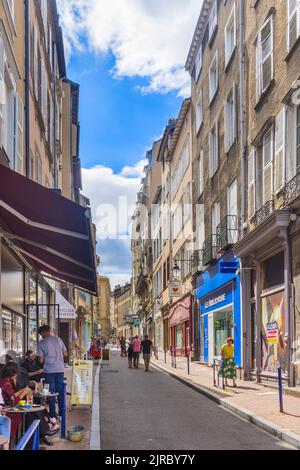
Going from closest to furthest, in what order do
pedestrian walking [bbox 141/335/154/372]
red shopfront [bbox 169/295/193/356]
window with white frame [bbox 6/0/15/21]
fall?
window with white frame [bbox 6/0/15/21] < pedestrian walking [bbox 141/335/154/372] < red shopfront [bbox 169/295/193/356]

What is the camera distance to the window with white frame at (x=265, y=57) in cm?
1717

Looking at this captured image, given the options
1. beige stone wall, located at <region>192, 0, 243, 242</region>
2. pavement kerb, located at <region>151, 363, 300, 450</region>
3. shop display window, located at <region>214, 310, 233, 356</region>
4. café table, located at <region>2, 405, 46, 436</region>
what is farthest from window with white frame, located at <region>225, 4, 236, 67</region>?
café table, located at <region>2, 405, 46, 436</region>

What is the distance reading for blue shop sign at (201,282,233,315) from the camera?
22.5 meters

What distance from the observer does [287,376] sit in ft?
50.0

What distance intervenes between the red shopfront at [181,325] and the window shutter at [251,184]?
13144 mm

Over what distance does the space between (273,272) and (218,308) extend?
7821mm

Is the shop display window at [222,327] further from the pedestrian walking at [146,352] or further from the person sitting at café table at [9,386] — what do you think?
the person sitting at café table at [9,386]

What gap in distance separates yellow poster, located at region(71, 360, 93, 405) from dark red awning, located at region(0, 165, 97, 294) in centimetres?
174

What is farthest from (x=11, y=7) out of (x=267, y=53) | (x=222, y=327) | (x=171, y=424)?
(x=222, y=327)

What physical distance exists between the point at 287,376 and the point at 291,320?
1.47 m

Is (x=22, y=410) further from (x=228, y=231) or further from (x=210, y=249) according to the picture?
(x=210, y=249)

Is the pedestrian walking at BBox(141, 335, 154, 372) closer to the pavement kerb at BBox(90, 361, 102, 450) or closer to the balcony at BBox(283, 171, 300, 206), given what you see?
the pavement kerb at BBox(90, 361, 102, 450)

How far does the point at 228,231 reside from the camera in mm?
22062
